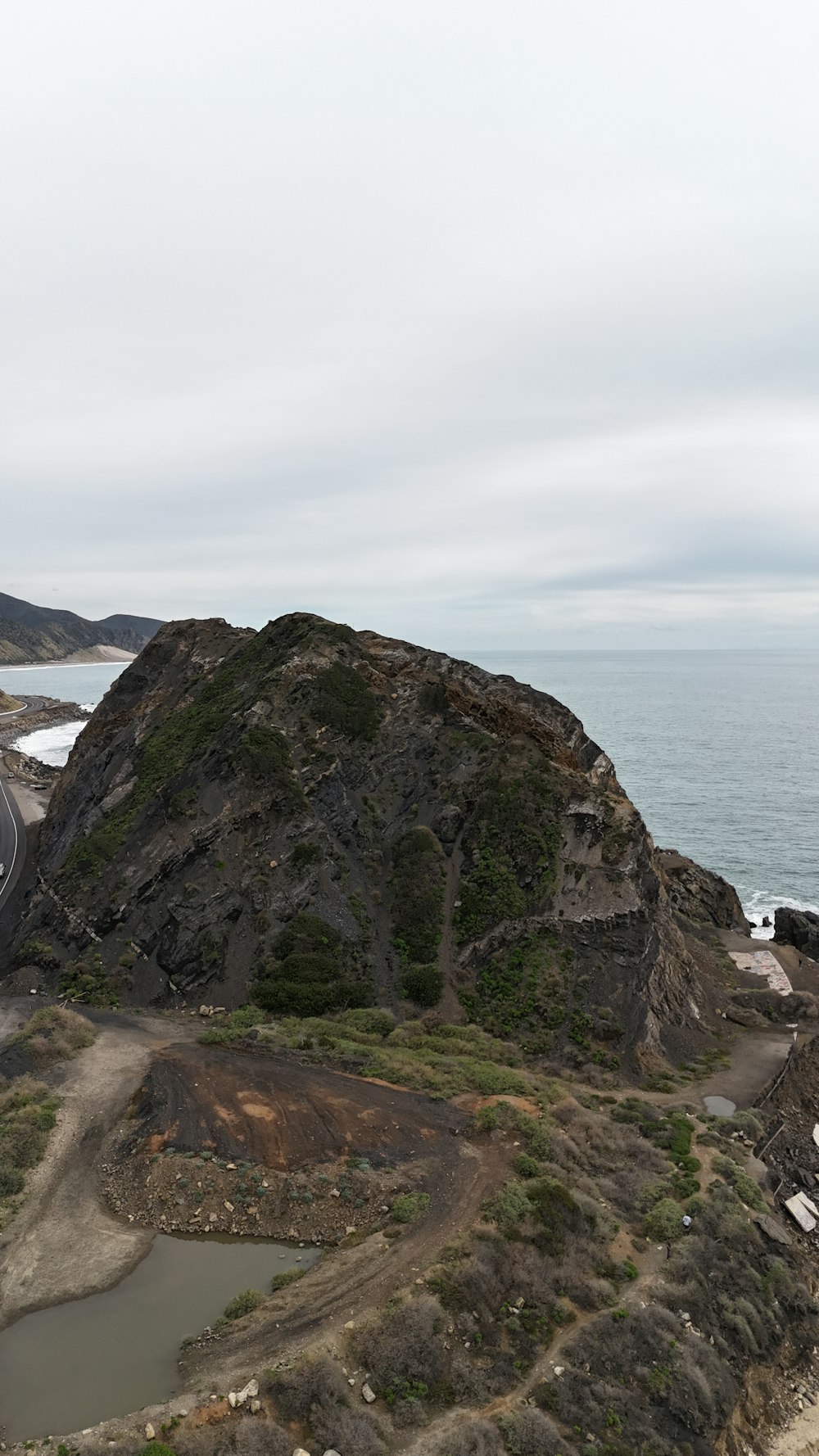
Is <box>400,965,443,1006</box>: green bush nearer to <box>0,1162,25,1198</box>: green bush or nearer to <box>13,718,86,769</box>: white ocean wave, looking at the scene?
<box>0,1162,25,1198</box>: green bush

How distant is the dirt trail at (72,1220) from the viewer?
17.9 metres

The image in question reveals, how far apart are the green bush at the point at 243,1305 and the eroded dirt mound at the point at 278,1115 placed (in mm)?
4815

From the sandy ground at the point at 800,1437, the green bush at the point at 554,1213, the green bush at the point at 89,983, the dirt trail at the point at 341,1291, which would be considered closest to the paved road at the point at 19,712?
the green bush at the point at 89,983

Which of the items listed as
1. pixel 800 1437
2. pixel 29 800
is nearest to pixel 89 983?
pixel 800 1437

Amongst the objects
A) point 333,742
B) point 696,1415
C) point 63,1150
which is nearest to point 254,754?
point 333,742

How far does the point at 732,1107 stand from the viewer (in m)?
31.2

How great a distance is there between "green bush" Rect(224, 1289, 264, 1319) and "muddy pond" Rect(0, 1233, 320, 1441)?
0.41 metres

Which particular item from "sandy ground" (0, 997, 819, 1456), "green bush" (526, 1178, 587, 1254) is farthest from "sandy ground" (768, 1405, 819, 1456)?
"green bush" (526, 1178, 587, 1254)

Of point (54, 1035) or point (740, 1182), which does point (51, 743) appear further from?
point (740, 1182)

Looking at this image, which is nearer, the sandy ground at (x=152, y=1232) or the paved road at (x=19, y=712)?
the sandy ground at (x=152, y=1232)

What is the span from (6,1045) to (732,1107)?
102 ft

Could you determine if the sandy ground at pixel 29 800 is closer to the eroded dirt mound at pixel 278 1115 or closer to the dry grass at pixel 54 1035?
the dry grass at pixel 54 1035

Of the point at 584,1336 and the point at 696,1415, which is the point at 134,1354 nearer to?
the point at 584,1336

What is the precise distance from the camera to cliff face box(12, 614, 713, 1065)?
123ft
